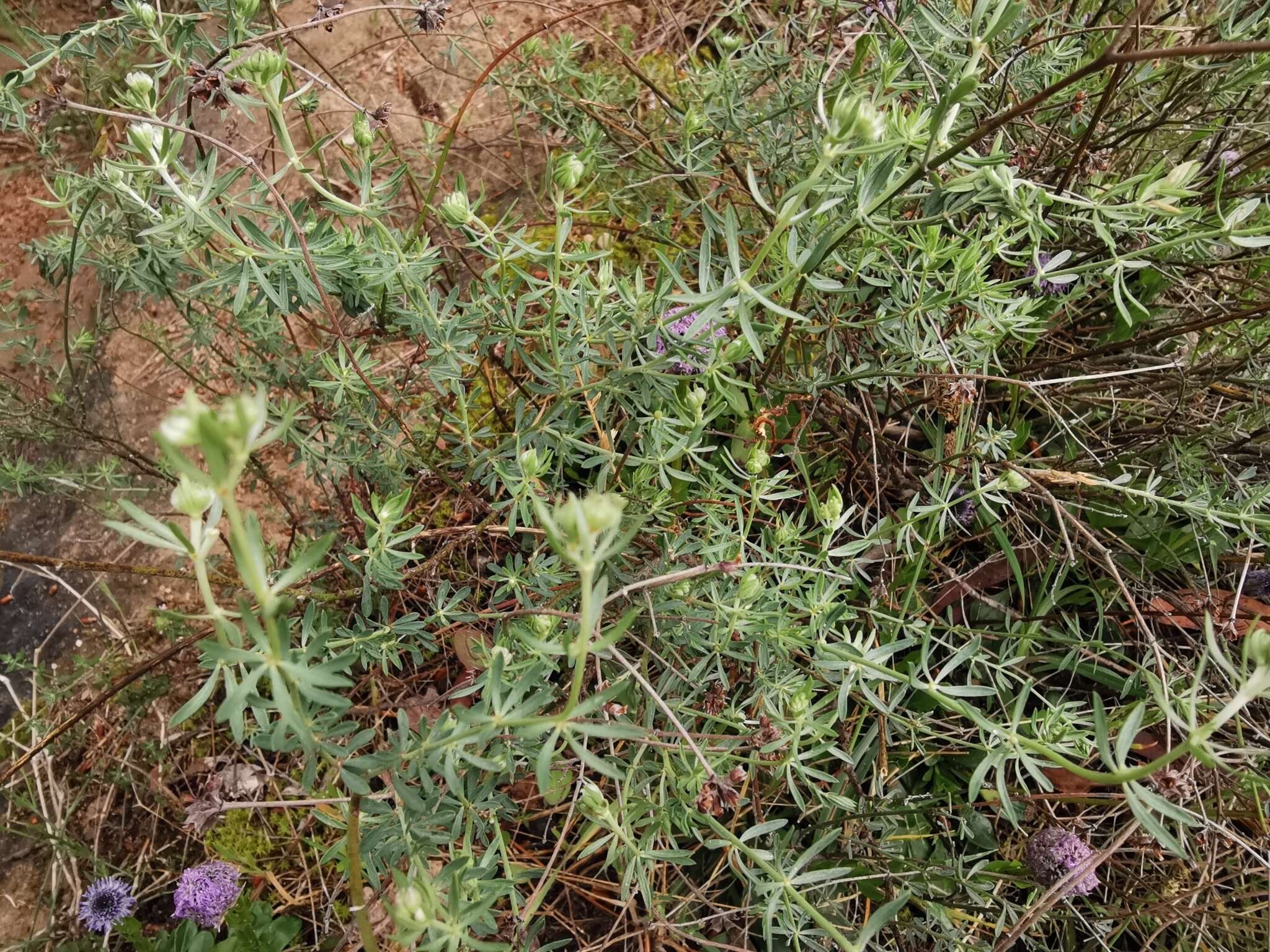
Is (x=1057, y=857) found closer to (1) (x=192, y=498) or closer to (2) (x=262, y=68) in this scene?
(1) (x=192, y=498)

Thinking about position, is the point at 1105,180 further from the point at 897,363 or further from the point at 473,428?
the point at 473,428

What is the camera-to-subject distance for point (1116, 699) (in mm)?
2164

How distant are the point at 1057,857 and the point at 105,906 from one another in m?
2.33

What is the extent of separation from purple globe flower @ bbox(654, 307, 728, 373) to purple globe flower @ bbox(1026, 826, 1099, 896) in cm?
131

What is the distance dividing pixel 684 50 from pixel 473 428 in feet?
6.90

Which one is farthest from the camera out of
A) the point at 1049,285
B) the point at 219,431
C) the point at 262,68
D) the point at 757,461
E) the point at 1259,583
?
Answer: the point at 1049,285

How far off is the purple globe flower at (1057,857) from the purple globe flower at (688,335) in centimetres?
131

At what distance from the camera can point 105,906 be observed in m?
2.13

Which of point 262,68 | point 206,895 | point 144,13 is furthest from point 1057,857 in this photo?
point 144,13

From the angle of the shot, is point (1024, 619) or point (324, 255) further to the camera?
point (1024, 619)

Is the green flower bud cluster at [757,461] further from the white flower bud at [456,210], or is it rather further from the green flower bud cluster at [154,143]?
the green flower bud cluster at [154,143]

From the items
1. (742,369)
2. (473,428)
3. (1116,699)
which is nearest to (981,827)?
(1116,699)

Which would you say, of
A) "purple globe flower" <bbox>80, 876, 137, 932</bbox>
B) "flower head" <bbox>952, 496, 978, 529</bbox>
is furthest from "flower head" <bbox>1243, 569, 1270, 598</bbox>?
A: "purple globe flower" <bbox>80, 876, 137, 932</bbox>

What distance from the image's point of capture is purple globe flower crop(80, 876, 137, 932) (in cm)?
212
